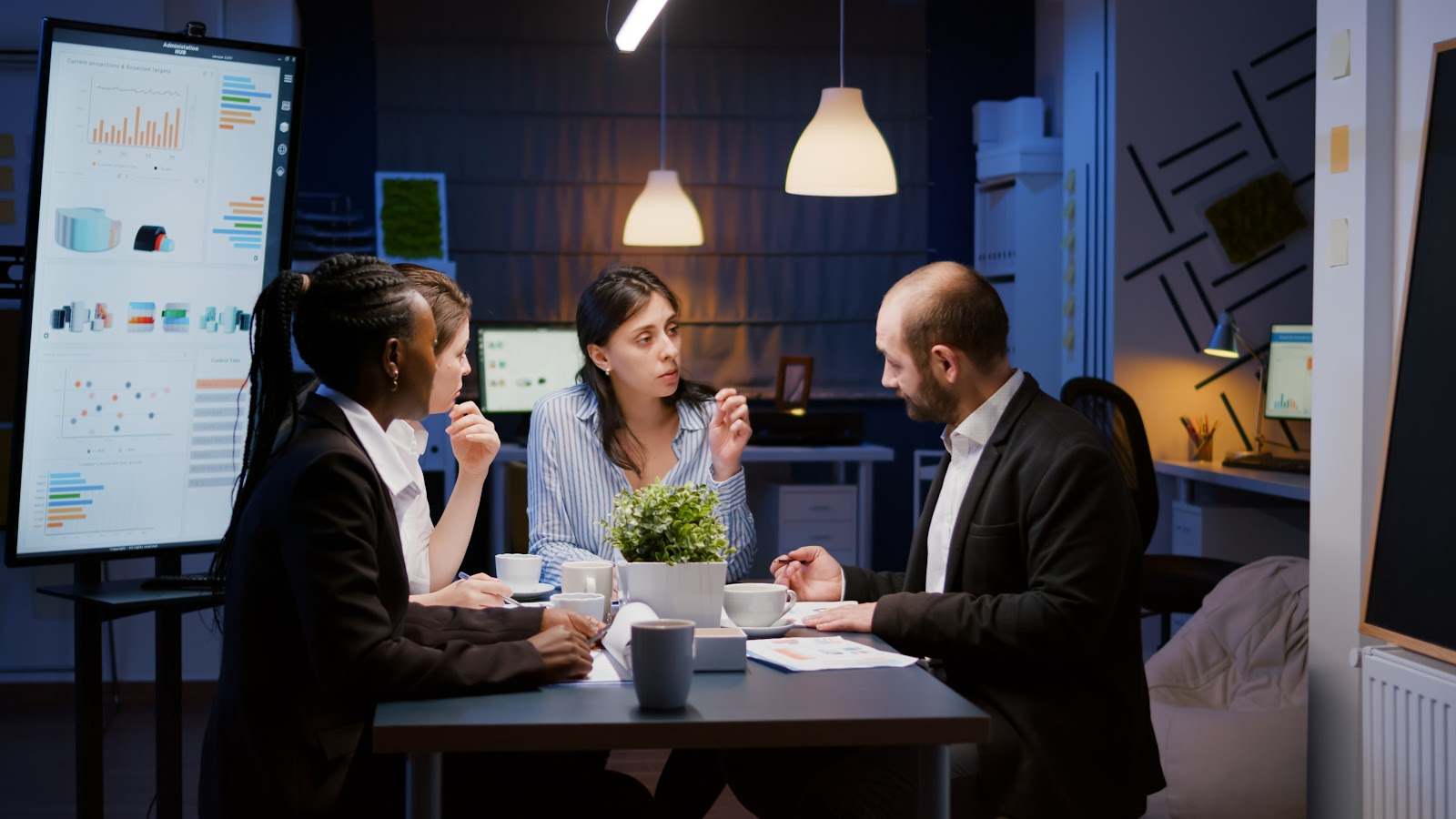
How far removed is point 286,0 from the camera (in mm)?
5371

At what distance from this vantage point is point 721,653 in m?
1.76

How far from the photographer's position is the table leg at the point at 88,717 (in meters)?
2.33

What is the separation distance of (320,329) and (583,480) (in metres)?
1.24

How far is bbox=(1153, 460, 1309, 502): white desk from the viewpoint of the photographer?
4.06 m

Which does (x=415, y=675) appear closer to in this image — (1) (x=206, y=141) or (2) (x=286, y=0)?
(1) (x=206, y=141)

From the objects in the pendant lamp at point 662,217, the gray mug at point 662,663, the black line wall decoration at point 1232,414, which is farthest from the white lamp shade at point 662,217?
the gray mug at point 662,663

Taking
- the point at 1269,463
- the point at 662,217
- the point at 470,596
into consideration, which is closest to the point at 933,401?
the point at 470,596

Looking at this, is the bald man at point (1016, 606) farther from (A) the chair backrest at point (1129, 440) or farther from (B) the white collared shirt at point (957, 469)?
(A) the chair backrest at point (1129, 440)

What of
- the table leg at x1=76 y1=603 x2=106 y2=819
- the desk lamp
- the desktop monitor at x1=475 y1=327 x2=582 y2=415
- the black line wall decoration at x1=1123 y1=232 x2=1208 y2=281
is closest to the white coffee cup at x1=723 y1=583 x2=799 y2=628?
the table leg at x1=76 y1=603 x2=106 y2=819

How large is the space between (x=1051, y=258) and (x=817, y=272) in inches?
49.5

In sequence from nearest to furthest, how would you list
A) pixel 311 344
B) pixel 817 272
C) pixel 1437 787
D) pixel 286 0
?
1. pixel 311 344
2. pixel 1437 787
3. pixel 286 0
4. pixel 817 272

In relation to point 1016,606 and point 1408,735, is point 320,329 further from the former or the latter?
point 1408,735

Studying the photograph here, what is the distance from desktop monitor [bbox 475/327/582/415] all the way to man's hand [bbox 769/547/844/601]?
3719mm

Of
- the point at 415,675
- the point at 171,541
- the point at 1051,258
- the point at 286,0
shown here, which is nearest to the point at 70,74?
the point at 171,541
